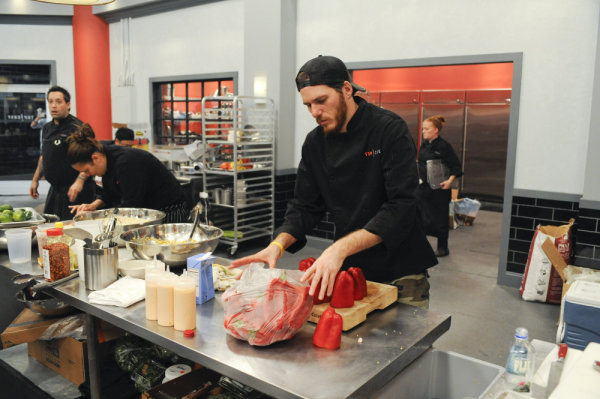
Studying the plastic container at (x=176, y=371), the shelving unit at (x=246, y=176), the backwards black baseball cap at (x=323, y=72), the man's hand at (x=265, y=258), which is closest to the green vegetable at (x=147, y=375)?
the plastic container at (x=176, y=371)

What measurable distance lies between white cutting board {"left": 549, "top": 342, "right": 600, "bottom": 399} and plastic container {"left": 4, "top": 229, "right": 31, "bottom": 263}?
7.99ft

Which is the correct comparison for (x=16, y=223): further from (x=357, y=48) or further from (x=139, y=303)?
(x=357, y=48)

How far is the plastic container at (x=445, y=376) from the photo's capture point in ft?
5.44

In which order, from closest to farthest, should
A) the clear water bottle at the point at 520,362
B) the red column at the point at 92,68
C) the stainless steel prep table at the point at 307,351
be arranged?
the stainless steel prep table at the point at 307,351 < the clear water bottle at the point at 520,362 < the red column at the point at 92,68

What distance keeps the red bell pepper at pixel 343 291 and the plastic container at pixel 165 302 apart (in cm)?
56

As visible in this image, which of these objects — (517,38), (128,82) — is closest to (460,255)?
(517,38)

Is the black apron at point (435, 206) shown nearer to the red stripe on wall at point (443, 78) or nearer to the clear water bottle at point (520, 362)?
the red stripe on wall at point (443, 78)

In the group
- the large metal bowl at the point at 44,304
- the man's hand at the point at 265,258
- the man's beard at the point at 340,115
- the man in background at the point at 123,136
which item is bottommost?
the large metal bowl at the point at 44,304

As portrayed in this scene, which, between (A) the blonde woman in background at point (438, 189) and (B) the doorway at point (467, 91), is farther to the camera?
(B) the doorway at point (467, 91)

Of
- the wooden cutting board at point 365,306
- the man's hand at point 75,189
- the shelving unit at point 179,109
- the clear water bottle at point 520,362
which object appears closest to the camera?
the clear water bottle at point 520,362

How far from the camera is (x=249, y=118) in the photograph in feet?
20.6

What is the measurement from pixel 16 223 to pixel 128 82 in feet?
20.8

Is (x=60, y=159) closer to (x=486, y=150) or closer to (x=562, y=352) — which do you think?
(x=562, y=352)

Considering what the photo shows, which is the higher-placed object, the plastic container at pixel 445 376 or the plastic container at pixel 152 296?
the plastic container at pixel 152 296
